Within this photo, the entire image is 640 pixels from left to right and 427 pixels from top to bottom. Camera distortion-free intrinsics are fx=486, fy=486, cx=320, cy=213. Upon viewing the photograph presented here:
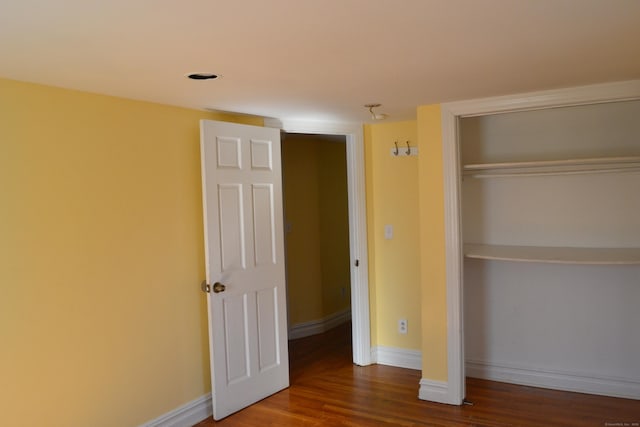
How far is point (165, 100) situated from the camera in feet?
9.55

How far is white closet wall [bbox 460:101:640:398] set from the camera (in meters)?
3.31

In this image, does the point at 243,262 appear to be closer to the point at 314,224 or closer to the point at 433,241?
the point at 433,241

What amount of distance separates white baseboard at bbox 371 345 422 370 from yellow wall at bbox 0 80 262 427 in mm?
1593

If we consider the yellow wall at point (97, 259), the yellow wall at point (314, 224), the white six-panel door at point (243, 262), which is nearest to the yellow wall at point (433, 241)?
the white six-panel door at point (243, 262)

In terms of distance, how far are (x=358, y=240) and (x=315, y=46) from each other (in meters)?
2.46

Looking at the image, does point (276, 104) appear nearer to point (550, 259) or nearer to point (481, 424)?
point (550, 259)

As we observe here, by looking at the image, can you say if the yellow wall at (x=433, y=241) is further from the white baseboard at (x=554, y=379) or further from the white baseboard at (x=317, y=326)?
the white baseboard at (x=317, y=326)

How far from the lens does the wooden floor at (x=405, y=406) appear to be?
3117mm

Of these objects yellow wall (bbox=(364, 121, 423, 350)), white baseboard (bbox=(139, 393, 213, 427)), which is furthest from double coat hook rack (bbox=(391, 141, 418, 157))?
white baseboard (bbox=(139, 393, 213, 427))

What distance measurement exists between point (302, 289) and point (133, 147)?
2719 mm

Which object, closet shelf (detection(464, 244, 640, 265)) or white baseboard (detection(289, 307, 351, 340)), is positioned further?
white baseboard (detection(289, 307, 351, 340))

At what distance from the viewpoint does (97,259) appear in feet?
8.73

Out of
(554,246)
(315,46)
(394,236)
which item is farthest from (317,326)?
(315,46)

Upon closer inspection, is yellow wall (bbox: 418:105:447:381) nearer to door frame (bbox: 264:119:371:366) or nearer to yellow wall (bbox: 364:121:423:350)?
yellow wall (bbox: 364:121:423:350)
